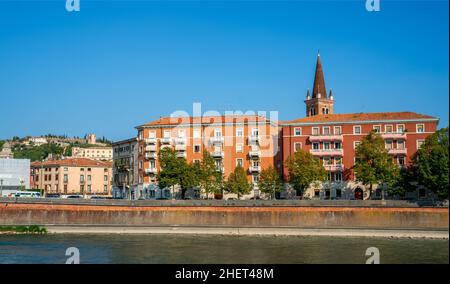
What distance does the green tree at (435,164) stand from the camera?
2901 inches

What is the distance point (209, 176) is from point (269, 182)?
8902mm

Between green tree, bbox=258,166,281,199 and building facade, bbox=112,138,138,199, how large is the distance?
74.9ft

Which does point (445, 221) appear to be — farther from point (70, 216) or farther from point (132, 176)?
point (132, 176)

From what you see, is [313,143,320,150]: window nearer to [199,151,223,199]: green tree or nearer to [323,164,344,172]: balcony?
[323,164,344,172]: balcony

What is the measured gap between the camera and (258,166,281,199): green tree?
8700cm

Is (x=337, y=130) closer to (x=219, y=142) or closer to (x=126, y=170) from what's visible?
(x=219, y=142)

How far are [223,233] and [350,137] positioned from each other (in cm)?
2749

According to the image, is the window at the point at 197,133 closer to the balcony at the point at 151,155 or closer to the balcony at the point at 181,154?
the balcony at the point at 181,154

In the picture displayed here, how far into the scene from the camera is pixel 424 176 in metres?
75.1

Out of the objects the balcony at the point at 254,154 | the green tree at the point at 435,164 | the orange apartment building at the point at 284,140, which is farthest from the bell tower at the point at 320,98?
the green tree at the point at 435,164

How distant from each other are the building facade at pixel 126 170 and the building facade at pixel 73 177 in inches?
821

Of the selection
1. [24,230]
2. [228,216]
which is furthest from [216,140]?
[24,230]

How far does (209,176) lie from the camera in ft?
294
